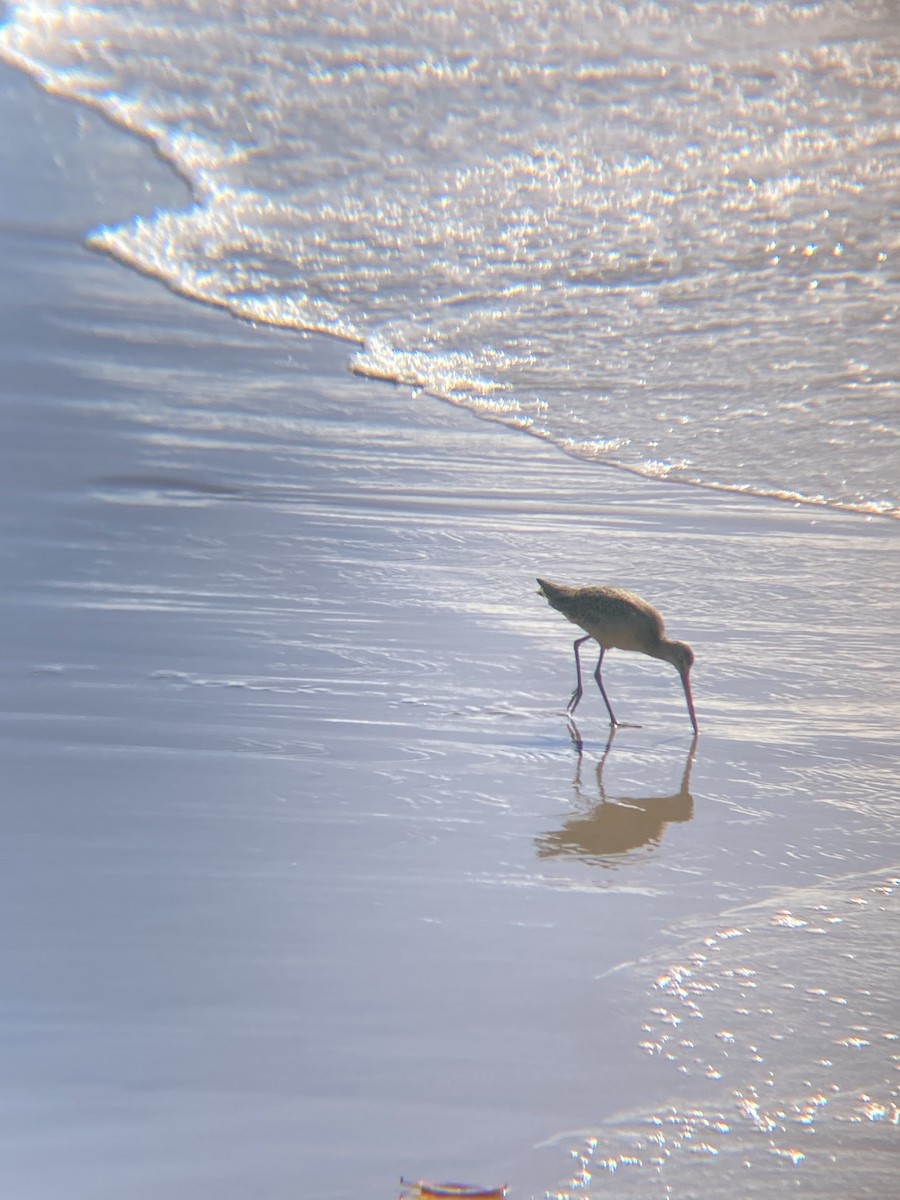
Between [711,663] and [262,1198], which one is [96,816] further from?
[711,663]

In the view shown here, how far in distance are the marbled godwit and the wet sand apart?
0.14 m

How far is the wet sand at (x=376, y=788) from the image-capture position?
8.68ft

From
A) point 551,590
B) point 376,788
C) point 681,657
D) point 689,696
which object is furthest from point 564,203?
point 376,788

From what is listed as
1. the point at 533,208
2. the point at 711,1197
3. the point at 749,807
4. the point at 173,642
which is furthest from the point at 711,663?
the point at 533,208

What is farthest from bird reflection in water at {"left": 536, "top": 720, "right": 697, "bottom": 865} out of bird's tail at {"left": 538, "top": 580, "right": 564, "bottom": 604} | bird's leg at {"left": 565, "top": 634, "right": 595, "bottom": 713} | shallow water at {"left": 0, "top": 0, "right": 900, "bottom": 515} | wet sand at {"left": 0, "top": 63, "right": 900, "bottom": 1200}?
shallow water at {"left": 0, "top": 0, "right": 900, "bottom": 515}

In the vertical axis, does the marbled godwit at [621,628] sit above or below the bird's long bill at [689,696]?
above

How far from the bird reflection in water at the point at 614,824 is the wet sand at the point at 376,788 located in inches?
0.5

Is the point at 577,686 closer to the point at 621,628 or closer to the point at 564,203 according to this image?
the point at 621,628

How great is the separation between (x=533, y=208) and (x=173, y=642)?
7.65 metres

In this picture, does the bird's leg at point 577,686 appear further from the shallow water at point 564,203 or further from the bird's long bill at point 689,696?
the shallow water at point 564,203

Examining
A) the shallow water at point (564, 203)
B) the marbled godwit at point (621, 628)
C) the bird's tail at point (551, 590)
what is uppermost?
the shallow water at point (564, 203)

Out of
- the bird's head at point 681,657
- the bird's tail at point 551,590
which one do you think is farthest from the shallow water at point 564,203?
the bird's head at point 681,657

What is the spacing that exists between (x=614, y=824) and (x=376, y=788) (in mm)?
618

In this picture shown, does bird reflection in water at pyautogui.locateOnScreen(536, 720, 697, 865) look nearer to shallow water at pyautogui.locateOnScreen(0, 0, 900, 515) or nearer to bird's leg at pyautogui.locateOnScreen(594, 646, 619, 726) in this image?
bird's leg at pyautogui.locateOnScreen(594, 646, 619, 726)
